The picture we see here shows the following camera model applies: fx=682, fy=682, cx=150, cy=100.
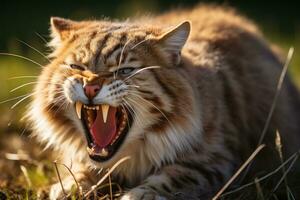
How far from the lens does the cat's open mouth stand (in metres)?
3.63

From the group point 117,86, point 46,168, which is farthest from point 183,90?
point 46,168

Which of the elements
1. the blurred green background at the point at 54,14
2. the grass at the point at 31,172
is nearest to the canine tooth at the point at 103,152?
the grass at the point at 31,172

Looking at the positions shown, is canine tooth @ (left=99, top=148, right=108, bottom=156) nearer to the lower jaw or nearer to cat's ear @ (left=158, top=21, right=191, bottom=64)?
the lower jaw

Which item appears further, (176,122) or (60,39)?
(60,39)

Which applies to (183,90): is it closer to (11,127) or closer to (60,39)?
(60,39)

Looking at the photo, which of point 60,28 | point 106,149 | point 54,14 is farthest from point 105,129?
point 54,14

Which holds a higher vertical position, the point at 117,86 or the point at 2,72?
the point at 117,86

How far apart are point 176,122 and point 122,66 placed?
44 cm

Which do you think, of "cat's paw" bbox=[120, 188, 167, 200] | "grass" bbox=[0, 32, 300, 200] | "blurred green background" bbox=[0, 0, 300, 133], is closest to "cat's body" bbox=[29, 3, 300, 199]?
"cat's paw" bbox=[120, 188, 167, 200]

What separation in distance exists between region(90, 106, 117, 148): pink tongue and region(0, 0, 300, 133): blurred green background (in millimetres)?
2087

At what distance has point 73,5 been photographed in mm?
14023

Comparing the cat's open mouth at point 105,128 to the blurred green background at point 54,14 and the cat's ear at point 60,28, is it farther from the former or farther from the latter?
the blurred green background at point 54,14

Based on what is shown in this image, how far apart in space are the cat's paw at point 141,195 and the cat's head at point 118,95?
0.81 feet

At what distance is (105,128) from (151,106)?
0.27m
